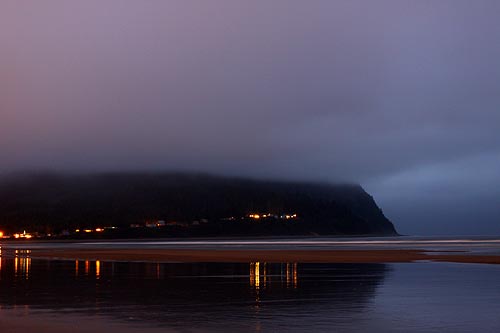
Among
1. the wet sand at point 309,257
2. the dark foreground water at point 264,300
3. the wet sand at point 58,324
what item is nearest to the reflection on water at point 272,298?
the dark foreground water at point 264,300

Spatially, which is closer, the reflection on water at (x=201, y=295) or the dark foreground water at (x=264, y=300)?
the dark foreground water at (x=264, y=300)

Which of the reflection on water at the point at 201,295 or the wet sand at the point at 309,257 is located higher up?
the reflection on water at the point at 201,295

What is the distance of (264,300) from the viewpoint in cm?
2991

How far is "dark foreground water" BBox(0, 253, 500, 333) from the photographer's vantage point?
76.8 feet

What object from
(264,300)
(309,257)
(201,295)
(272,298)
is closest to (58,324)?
(264,300)

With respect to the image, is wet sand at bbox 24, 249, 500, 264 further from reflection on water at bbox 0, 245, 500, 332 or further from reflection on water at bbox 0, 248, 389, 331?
reflection on water at bbox 0, 248, 389, 331

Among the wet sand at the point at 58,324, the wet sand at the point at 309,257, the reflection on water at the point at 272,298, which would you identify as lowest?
the wet sand at the point at 309,257

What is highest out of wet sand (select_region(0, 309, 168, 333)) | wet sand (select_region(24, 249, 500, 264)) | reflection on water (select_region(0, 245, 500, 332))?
wet sand (select_region(0, 309, 168, 333))

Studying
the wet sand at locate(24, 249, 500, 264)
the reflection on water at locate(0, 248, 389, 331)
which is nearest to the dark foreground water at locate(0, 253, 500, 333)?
the reflection on water at locate(0, 248, 389, 331)

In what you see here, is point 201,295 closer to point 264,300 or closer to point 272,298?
point 272,298

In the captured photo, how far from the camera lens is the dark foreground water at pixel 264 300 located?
23.4 meters

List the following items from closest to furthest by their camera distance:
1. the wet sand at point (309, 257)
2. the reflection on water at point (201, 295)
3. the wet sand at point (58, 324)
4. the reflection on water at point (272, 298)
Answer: the wet sand at point (58, 324) < the reflection on water at point (272, 298) < the reflection on water at point (201, 295) < the wet sand at point (309, 257)

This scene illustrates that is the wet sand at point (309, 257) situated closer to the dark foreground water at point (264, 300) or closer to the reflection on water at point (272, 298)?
the reflection on water at point (272, 298)

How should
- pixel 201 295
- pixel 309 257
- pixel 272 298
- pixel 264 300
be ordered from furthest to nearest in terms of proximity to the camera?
pixel 309 257 < pixel 201 295 < pixel 272 298 < pixel 264 300
